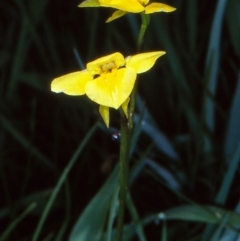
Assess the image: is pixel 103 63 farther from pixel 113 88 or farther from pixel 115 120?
pixel 115 120

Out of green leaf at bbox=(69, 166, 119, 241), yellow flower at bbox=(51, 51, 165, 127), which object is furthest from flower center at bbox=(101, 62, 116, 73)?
green leaf at bbox=(69, 166, 119, 241)

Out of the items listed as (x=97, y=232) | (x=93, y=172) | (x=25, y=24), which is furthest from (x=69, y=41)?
(x=97, y=232)

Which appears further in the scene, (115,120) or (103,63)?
(115,120)

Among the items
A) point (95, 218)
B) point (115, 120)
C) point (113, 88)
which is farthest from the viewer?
point (115, 120)

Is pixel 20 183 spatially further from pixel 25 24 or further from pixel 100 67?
pixel 100 67

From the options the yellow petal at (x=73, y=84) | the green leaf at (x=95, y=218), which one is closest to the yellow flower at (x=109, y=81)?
the yellow petal at (x=73, y=84)

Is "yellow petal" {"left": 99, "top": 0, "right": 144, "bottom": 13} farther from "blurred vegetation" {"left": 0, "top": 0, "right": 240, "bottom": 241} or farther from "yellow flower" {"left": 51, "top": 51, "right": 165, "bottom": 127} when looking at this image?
"blurred vegetation" {"left": 0, "top": 0, "right": 240, "bottom": 241}

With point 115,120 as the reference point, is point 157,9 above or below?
above

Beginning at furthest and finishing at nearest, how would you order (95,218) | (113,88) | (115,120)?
(115,120) → (95,218) → (113,88)

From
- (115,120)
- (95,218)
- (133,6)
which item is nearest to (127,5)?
(133,6)
